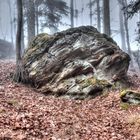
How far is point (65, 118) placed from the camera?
30.7ft

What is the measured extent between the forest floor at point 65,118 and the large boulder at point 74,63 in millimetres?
1054

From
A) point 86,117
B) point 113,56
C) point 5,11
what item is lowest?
point 86,117

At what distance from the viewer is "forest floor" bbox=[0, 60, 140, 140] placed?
7754mm

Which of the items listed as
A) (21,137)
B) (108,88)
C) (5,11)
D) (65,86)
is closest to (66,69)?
(65,86)

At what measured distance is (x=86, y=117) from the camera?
9.88 metres

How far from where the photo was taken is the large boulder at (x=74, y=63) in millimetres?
13559

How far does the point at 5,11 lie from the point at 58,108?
7987 cm

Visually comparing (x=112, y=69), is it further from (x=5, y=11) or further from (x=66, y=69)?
(x=5, y=11)

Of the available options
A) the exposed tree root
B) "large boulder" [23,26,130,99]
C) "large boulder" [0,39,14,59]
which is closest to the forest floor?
"large boulder" [23,26,130,99]

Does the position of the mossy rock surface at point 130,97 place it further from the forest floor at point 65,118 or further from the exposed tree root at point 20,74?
the exposed tree root at point 20,74

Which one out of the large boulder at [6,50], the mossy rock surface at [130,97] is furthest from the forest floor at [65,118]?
the large boulder at [6,50]

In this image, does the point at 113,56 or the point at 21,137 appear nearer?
the point at 21,137

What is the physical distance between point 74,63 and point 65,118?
218 inches

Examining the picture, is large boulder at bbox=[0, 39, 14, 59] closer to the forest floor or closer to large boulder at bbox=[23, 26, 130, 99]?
large boulder at bbox=[23, 26, 130, 99]
